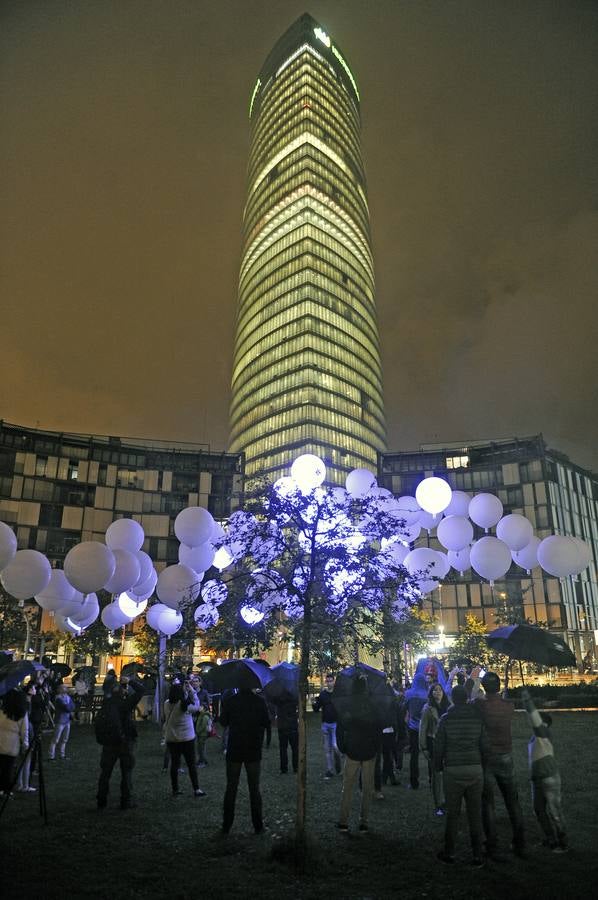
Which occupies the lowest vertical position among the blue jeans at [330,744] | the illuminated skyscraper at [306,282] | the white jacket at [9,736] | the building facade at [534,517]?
the blue jeans at [330,744]

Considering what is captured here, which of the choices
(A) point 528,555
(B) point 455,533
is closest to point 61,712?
(B) point 455,533

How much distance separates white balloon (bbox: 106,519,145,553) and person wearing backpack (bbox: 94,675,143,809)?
8496mm

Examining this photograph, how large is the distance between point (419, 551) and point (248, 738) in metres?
11.1

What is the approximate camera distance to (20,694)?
876 cm

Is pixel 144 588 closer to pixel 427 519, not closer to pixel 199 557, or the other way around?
pixel 199 557

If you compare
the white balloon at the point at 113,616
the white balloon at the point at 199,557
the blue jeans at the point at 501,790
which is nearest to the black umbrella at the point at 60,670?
the white balloon at the point at 113,616

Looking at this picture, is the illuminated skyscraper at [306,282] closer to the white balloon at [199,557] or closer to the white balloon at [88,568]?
the white balloon at [199,557]

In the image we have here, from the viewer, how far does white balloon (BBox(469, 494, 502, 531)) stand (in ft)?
60.1

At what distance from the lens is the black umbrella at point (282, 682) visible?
12352mm

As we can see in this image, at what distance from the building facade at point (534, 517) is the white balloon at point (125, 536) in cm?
6039

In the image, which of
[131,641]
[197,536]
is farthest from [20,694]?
[131,641]

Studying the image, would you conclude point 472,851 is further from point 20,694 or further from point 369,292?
point 369,292

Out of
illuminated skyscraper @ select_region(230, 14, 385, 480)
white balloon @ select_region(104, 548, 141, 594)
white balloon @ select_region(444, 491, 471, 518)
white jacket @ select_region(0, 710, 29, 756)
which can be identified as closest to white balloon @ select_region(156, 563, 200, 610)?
white balloon @ select_region(104, 548, 141, 594)

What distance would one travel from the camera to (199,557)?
18266mm
